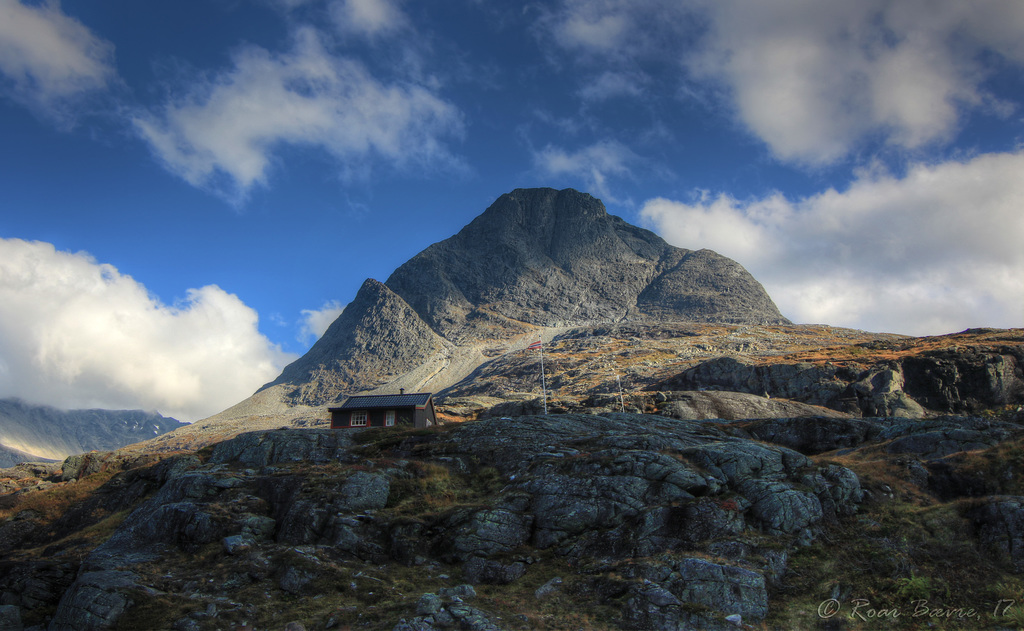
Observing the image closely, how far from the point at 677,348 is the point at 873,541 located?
177 m

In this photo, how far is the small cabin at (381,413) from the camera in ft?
174

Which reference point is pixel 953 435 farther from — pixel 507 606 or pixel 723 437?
pixel 507 606

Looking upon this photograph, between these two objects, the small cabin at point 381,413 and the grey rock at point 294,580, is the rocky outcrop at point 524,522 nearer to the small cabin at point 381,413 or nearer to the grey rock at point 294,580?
the grey rock at point 294,580

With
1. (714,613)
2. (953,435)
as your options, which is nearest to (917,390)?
(953,435)

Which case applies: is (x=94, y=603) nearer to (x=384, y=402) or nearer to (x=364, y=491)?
(x=364, y=491)

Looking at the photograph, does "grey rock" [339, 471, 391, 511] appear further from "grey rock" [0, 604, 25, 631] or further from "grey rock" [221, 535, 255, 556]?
"grey rock" [0, 604, 25, 631]

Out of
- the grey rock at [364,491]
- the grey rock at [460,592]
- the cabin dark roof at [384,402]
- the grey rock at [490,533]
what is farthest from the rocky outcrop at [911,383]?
the grey rock at [460,592]

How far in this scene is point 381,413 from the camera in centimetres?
5359

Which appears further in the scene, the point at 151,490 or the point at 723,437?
the point at 723,437

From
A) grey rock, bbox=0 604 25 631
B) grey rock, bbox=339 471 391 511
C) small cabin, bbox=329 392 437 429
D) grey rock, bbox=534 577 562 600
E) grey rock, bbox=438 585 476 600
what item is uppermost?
small cabin, bbox=329 392 437 429

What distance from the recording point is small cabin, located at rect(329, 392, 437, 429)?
53.0 meters

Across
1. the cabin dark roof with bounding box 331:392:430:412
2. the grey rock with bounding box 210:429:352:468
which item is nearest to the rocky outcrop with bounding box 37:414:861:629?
the grey rock with bounding box 210:429:352:468

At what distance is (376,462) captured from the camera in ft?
112

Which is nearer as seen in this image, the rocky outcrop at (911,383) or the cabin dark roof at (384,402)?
the cabin dark roof at (384,402)
